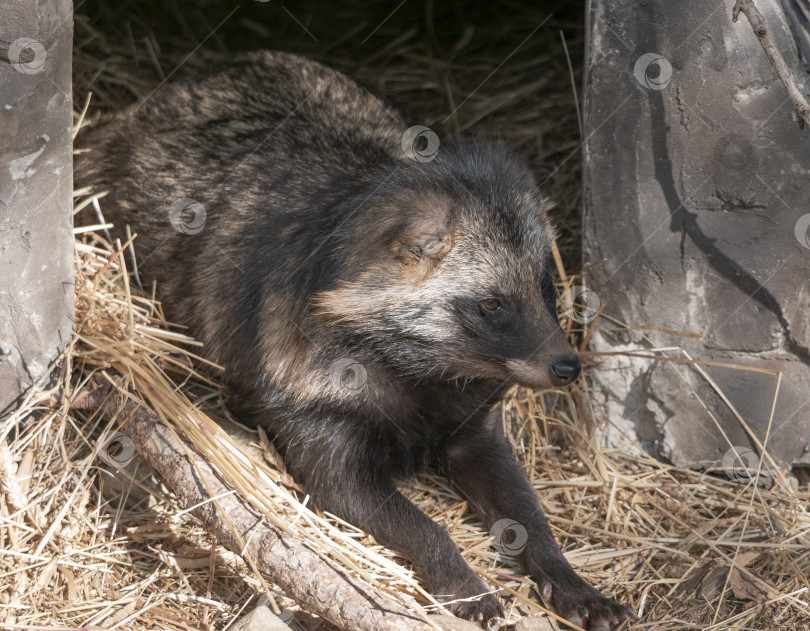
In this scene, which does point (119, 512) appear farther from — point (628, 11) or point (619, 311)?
point (628, 11)

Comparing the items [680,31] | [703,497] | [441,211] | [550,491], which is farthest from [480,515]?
[680,31]

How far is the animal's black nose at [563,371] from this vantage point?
3.53m

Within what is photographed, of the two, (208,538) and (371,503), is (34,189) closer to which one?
(208,538)

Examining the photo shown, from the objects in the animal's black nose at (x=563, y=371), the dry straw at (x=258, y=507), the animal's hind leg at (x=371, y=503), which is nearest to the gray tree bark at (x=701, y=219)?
the dry straw at (x=258, y=507)

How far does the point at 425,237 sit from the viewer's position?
353 cm

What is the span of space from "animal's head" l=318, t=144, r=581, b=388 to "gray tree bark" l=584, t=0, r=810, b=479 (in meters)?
0.89

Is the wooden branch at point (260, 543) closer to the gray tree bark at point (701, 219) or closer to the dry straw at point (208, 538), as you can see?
the dry straw at point (208, 538)

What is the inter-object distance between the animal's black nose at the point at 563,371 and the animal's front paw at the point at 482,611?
90cm

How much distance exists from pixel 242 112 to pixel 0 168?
157 centimetres

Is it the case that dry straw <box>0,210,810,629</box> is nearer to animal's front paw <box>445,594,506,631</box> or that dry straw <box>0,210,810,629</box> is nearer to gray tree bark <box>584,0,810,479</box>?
animal's front paw <box>445,594,506,631</box>

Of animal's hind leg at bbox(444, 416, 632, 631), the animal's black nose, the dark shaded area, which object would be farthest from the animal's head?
the dark shaded area

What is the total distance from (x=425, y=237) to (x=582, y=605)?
62.0 inches

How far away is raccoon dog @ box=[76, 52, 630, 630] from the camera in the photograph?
142 inches

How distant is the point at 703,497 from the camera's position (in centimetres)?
441
